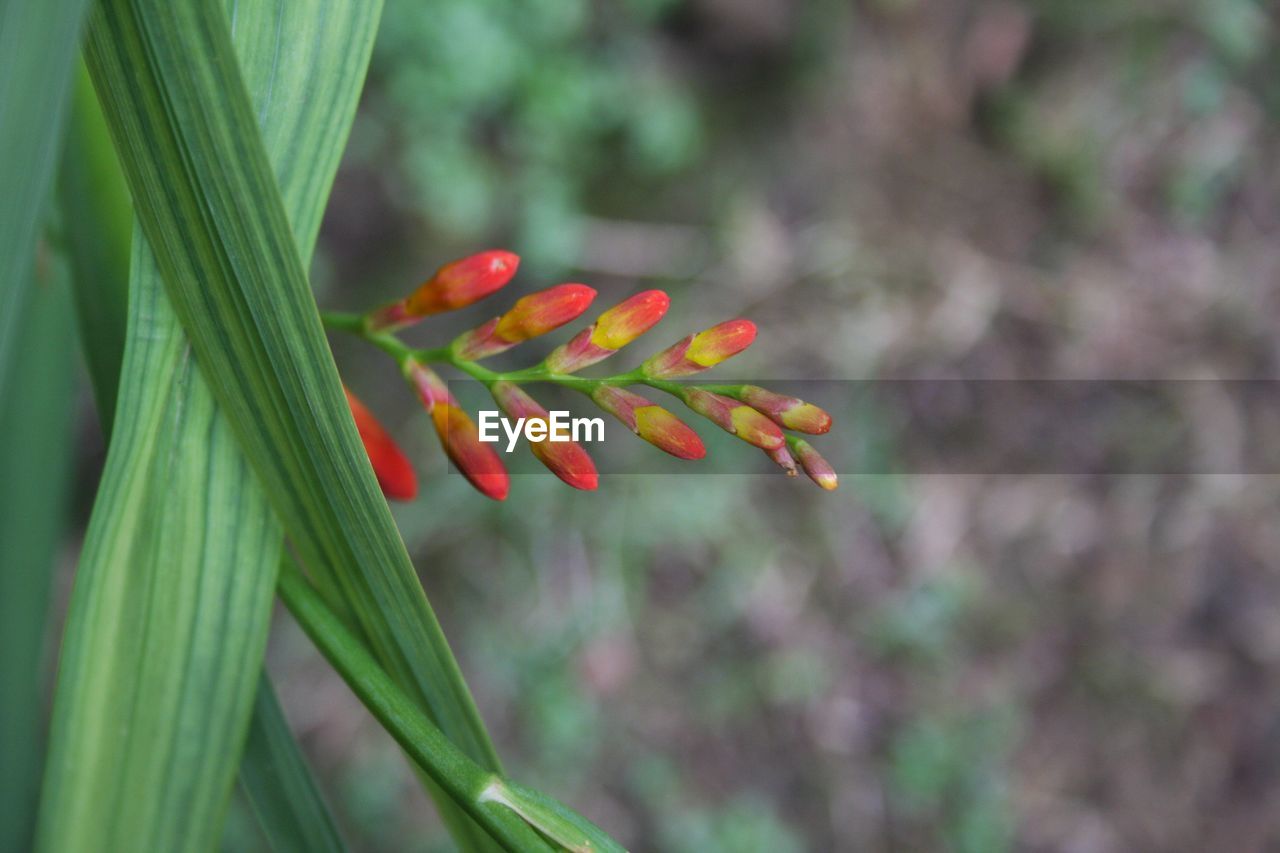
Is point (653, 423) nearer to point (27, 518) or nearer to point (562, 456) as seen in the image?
point (562, 456)

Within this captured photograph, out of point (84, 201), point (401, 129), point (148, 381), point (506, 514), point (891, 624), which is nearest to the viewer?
point (148, 381)

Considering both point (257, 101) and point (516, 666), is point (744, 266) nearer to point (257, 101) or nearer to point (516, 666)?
point (516, 666)

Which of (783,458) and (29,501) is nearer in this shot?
(783,458)

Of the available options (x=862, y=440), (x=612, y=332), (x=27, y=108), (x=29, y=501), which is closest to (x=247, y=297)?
(x=27, y=108)

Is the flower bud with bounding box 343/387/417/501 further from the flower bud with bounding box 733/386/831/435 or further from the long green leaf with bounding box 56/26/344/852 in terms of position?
the flower bud with bounding box 733/386/831/435

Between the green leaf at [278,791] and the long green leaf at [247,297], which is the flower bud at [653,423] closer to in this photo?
the long green leaf at [247,297]

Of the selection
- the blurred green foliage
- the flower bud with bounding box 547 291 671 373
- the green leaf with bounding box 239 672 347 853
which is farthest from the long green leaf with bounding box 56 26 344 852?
the blurred green foliage

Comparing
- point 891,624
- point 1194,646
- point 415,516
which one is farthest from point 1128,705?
point 415,516
